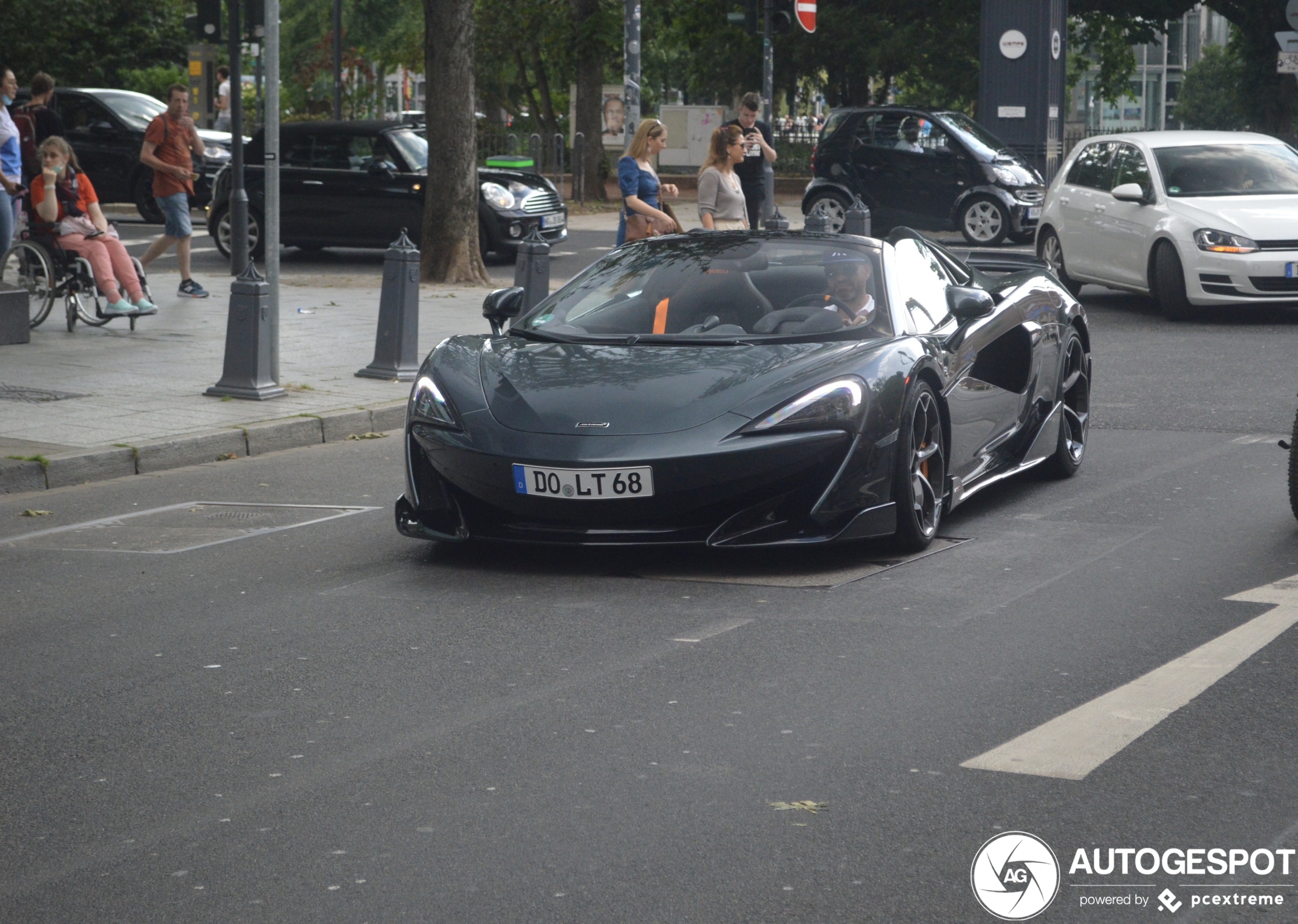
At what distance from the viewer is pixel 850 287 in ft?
24.0

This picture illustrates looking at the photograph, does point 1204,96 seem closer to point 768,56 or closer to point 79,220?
point 768,56

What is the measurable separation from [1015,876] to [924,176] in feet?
71.4

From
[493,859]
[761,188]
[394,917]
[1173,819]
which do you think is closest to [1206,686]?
[1173,819]

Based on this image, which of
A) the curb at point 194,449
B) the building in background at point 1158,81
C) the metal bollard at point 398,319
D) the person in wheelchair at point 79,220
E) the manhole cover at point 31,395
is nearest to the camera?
the curb at point 194,449

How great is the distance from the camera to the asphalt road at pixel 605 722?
11.6ft

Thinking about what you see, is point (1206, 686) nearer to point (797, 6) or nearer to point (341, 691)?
point (341, 691)

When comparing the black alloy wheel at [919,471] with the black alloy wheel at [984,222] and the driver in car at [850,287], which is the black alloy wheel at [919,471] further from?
the black alloy wheel at [984,222]

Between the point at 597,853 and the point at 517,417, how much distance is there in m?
2.93

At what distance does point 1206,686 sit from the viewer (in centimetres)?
489

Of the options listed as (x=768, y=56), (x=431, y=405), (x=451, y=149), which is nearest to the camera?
(x=431, y=405)

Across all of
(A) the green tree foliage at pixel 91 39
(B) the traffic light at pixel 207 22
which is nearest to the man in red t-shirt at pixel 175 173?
(B) the traffic light at pixel 207 22

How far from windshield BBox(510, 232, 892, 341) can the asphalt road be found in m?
0.96

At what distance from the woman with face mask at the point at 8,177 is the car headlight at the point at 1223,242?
9.73 m
